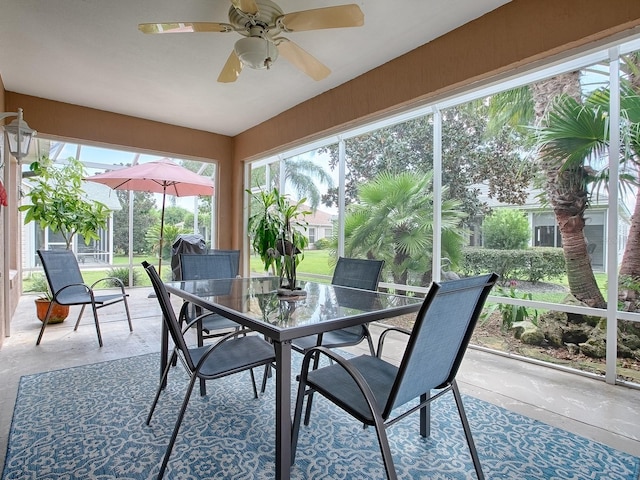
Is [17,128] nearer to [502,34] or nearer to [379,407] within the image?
[379,407]

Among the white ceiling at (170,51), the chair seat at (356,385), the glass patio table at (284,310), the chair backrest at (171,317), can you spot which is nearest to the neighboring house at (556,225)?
the white ceiling at (170,51)

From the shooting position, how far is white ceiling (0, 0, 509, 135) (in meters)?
2.47

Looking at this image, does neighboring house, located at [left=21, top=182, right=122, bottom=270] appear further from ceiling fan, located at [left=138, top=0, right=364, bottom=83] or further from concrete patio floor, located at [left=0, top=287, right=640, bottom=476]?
ceiling fan, located at [left=138, top=0, right=364, bottom=83]

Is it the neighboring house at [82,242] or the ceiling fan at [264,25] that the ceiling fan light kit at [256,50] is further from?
the neighboring house at [82,242]

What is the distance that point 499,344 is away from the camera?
3.28 m

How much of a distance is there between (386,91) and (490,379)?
263cm

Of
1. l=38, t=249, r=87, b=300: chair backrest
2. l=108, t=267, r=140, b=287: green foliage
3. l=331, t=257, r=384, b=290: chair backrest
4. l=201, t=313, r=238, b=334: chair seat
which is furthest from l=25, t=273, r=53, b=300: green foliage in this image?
l=331, t=257, r=384, b=290: chair backrest

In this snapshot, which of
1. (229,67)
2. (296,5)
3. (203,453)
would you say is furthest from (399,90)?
(203,453)

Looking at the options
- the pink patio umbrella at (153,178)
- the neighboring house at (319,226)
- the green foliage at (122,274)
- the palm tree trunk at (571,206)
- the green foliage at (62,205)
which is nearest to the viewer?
the palm tree trunk at (571,206)

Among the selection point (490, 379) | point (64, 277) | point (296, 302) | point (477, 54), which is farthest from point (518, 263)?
point (64, 277)

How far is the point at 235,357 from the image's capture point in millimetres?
1894

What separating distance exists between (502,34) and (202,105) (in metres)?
3.39

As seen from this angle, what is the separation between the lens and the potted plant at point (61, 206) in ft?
13.0

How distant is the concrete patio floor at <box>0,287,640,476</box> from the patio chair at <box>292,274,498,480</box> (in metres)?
0.99
